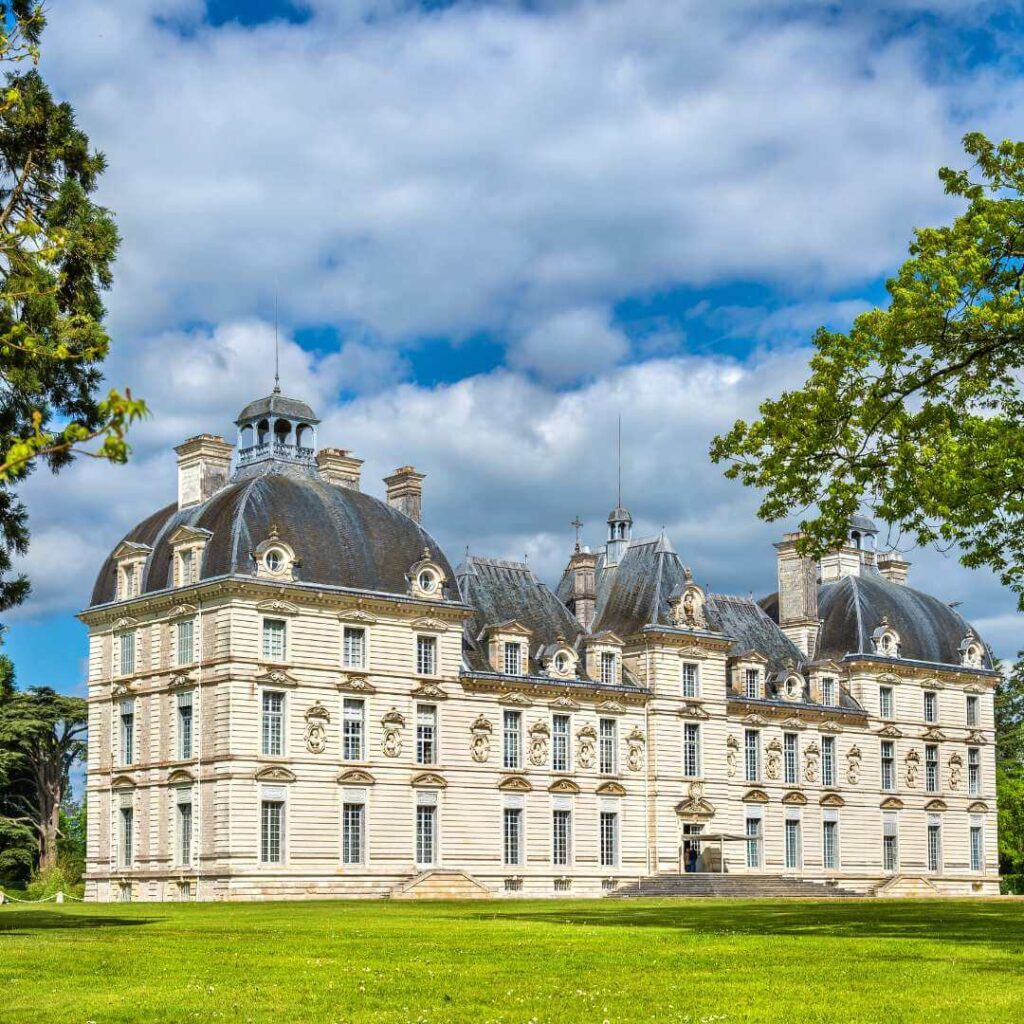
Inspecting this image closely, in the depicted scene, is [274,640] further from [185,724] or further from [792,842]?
[792,842]

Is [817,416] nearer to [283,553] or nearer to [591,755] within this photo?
[283,553]

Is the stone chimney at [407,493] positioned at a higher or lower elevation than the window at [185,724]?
higher

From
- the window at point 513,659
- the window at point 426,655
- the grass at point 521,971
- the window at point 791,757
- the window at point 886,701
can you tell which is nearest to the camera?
the grass at point 521,971

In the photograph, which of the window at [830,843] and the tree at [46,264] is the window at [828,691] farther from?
the tree at [46,264]

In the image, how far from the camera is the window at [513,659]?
62438mm

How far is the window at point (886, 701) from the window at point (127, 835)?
111 ft

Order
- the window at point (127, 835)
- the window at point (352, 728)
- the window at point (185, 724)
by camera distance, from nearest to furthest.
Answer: the window at point (185, 724), the window at point (352, 728), the window at point (127, 835)

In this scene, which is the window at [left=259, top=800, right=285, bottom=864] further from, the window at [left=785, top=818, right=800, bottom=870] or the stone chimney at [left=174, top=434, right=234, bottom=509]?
the window at [left=785, top=818, right=800, bottom=870]

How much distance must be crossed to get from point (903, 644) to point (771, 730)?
9.46 meters

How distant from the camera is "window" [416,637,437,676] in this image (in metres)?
59.1

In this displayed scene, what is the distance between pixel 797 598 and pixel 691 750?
12480 millimetres

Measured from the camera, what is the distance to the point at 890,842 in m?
74.9

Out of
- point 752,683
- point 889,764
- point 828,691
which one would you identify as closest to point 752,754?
point 752,683

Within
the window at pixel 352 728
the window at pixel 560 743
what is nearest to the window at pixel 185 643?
the window at pixel 352 728
